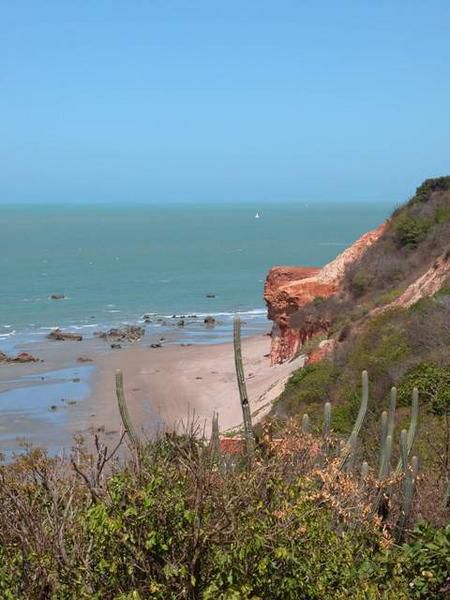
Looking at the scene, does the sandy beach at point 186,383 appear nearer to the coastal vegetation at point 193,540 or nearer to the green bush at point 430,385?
the green bush at point 430,385

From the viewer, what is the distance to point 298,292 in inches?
1357

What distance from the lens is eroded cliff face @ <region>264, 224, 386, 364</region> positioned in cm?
3366

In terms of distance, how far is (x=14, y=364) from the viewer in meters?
44.2

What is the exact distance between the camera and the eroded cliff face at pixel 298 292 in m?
33.7

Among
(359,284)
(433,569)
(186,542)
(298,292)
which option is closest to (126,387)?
(298,292)

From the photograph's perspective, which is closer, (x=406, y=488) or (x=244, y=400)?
(x=406, y=488)

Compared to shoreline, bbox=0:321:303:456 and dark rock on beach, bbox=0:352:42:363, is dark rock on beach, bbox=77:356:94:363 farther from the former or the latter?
dark rock on beach, bbox=0:352:42:363

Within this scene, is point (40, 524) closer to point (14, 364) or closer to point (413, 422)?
point (413, 422)

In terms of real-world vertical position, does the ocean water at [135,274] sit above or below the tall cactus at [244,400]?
below

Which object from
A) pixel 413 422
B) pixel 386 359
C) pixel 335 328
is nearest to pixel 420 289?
pixel 335 328

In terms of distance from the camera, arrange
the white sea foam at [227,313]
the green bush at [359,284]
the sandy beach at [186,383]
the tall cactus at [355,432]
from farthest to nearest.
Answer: the white sea foam at [227,313], the green bush at [359,284], the sandy beach at [186,383], the tall cactus at [355,432]

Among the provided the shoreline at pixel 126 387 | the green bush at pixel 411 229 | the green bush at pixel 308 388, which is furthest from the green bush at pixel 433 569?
the green bush at pixel 411 229

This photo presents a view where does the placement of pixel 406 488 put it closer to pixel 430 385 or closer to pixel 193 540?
pixel 193 540

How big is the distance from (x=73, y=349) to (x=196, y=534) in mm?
43415
